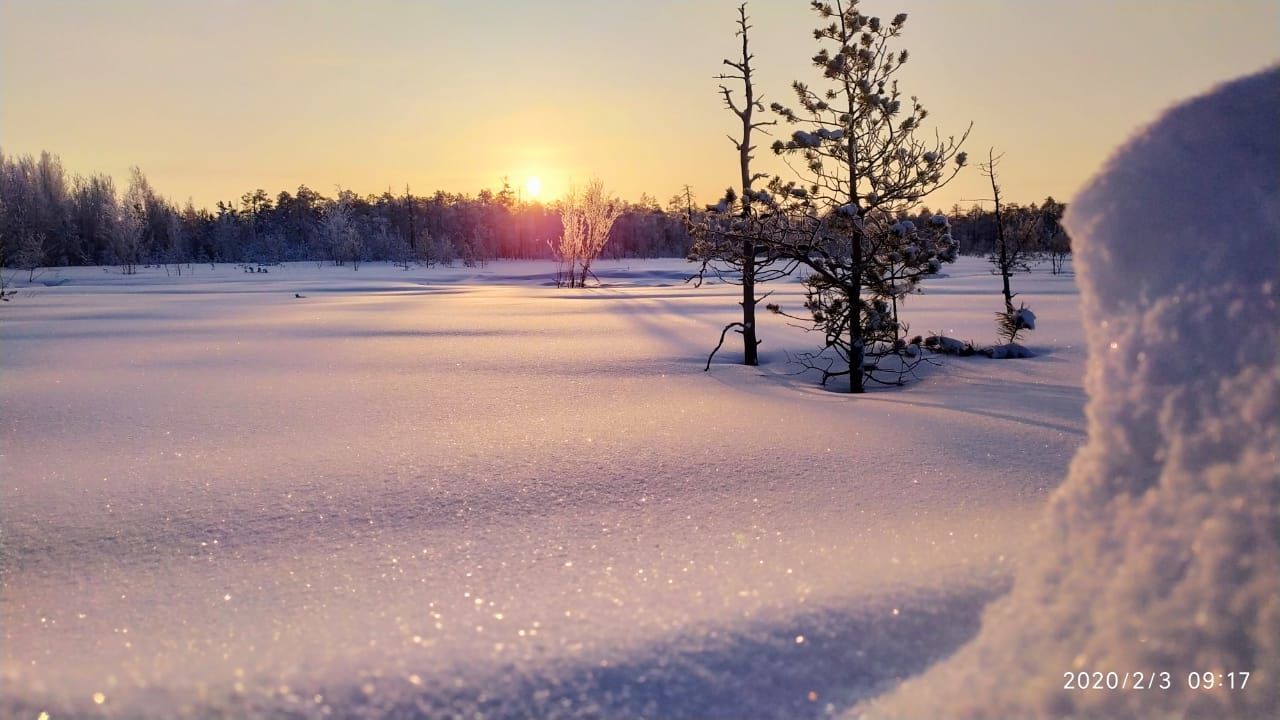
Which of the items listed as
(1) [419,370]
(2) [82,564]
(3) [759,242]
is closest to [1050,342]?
(3) [759,242]

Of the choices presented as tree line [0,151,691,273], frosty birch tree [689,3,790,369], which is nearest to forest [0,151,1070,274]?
tree line [0,151,691,273]

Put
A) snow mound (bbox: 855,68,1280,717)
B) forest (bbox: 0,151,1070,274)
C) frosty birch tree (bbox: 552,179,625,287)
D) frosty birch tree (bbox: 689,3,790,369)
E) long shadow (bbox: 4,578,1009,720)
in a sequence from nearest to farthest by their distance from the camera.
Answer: snow mound (bbox: 855,68,1280,717) < long shadow (bbox: 4,578,1009,720) < frosty birch tree (bbox: 689,3,790,369) < frosty birch tree (bbox: 552,179,625,287) < forest (bbox: 0,151,1070,274)

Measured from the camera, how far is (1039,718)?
2.57 feet

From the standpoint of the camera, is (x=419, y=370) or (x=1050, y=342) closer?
(x=419, y=370)

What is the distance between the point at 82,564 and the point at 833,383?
16.5ft

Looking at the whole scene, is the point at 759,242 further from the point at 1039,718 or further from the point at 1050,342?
the point at 1039,718

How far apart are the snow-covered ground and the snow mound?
374mm

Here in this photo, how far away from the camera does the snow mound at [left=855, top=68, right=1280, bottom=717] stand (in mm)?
682

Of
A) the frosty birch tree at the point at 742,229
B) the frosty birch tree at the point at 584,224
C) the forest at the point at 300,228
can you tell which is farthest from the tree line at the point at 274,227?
the frosty birch tree at the point at 742,229

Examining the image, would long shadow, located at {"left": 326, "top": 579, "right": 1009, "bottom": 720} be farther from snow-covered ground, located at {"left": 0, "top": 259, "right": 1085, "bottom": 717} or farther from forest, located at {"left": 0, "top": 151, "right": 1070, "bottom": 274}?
forest, located at {"left": 0, "top": 151, "right": 1070, "bottom": 274}

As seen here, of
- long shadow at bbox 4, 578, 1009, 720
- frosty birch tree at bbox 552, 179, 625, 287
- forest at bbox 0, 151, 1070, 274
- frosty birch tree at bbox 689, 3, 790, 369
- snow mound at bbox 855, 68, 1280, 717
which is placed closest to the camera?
snow mound at bbox 855, 68, 1280, 717

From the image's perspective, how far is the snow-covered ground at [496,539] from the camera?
3.79ft

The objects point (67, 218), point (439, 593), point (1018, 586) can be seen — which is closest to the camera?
point (1018, 586)

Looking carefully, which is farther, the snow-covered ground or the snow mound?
the snow-covered ground
